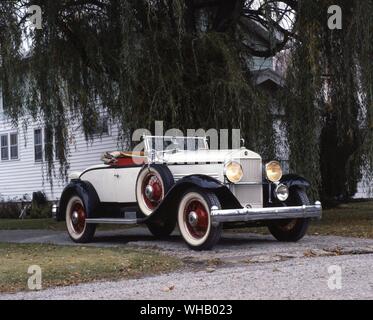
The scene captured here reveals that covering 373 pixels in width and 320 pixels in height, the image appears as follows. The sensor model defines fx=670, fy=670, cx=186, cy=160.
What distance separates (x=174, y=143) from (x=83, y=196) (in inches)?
78.4

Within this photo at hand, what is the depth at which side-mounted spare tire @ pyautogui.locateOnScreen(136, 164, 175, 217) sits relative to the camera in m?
11.3

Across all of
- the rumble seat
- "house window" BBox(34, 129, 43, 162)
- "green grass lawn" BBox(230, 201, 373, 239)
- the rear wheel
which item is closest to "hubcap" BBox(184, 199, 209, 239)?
the rumble seat

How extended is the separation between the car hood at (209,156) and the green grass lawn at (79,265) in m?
1.78

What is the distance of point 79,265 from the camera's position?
9.39 meters

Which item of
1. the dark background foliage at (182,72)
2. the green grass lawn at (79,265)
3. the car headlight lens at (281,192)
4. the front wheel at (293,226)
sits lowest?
the green grass lawn at (79,265)

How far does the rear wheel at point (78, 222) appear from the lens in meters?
12.9

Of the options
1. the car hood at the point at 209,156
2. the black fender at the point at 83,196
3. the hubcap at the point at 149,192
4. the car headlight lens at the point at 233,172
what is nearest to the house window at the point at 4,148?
the black fender at the point at 83,196

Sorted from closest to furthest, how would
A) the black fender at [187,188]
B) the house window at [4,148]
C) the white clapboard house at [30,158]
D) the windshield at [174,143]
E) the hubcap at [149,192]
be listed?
the black fender at [187,188]
the hubcap at [149,192]
the windshield at [174,143]
the white clapboard house at [30,158]
the house window at [4,148]

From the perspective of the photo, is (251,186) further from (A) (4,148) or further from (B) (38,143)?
(A) (4,148)

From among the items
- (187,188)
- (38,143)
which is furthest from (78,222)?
(38,143)

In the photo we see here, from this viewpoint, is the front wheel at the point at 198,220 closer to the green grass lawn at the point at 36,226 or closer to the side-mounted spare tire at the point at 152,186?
the side-mounted spare tire at the point at 152,186

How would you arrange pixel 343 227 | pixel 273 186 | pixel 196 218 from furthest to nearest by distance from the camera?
pixel 343 227, pixel 273 186, pixel 196 218

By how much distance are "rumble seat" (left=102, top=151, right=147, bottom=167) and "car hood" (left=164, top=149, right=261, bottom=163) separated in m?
0.48

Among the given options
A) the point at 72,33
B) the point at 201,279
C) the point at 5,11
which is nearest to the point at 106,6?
the point at 72,33
